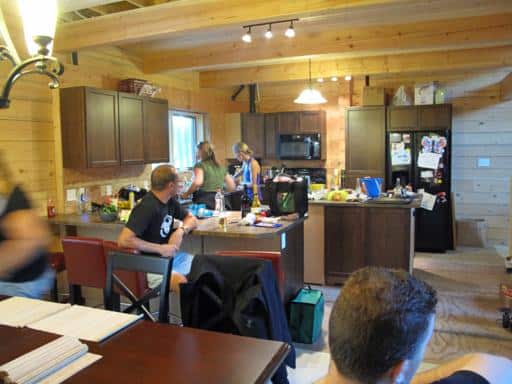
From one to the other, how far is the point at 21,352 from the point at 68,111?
3114mm

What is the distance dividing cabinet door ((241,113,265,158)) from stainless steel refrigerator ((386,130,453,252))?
6.43 ft

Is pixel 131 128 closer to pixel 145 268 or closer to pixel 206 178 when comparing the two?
pixel 206 178

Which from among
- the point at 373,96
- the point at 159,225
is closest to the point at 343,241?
the point at 159,225

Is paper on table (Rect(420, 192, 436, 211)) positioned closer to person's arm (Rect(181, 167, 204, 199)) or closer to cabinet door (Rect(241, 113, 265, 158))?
cabinet door (Rect(241, 113, 265, 158))

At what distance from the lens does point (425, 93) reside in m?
6.20

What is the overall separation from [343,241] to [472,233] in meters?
2.90

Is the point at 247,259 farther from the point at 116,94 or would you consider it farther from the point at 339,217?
the point at 116,94

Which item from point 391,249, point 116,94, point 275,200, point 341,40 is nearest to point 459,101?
point 341,40

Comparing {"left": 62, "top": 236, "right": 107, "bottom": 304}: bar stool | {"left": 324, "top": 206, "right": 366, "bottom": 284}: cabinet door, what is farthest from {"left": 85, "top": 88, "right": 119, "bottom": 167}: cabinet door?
{"left": 324, "top": 206, "right": 366, "bottom": 284}: cabinet door

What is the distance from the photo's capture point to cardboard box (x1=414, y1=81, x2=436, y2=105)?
616 centimetres

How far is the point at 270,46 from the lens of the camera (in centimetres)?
495

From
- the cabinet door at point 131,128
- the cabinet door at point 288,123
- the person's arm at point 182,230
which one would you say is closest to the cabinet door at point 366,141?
the cabinet door at point 288,123

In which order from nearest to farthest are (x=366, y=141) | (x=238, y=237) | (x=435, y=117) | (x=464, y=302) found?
(x=238, y=237) → (x=464, y=302) → (x=435, y=117) → (x=366, y=141)

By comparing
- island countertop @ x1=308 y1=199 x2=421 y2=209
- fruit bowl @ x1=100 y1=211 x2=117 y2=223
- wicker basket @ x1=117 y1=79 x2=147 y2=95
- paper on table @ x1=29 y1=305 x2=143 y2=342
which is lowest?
paper on table @ x1=29 y1=305 x2=143 y2=342
